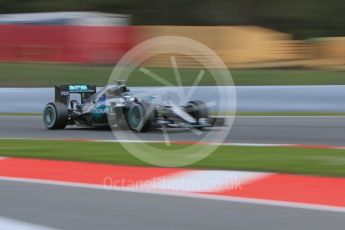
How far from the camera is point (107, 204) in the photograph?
5633 mm

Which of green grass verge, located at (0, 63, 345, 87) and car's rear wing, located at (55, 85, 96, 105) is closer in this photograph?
car's rear wing, located at (55, 85, 96, 105)

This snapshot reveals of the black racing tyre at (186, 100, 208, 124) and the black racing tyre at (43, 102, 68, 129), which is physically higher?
the black racing tyre at (186, 100, 208, 124)

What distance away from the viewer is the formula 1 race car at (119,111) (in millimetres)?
11164

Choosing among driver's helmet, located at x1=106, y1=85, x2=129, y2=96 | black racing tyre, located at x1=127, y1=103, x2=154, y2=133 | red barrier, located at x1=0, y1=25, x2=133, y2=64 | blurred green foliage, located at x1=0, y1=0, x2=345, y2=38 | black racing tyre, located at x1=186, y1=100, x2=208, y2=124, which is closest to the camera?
black racing tyre, located at x1=127, y1=103, x2=154, y2=133

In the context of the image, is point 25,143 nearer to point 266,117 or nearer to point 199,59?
point 266,117

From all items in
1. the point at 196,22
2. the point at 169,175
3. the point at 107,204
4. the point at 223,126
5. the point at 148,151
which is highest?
the point at 196,22

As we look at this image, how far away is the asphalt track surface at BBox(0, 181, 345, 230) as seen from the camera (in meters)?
4.92

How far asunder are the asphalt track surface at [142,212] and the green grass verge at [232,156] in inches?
66.9

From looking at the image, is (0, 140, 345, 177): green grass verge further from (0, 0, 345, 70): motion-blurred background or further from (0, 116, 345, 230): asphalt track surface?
(0, 0, 345, 70): motion-blurred background

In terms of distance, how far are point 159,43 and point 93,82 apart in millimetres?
2677

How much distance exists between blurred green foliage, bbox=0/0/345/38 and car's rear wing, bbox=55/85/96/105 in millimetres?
17537

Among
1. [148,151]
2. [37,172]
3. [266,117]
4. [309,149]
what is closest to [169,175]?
[37,172]

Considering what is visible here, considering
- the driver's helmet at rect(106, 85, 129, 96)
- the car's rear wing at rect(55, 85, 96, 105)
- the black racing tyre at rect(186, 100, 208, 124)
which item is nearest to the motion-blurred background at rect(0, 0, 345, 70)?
the car's rear wing at rect(55, 85, 96, 105)

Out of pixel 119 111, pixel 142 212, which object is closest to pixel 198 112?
pixel 119 111
